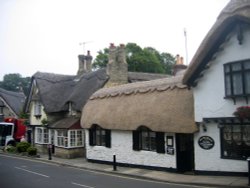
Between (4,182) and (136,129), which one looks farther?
(136,129)

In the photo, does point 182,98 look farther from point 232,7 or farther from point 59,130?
point 59,130

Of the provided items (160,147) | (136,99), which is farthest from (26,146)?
(160,147)

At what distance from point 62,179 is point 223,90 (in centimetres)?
1012

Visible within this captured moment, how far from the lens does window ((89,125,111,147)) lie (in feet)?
81.6

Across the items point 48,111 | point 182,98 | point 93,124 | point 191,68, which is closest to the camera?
point 191,68

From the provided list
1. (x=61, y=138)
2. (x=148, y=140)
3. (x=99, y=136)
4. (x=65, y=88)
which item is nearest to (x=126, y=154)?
(x=148, y=140)

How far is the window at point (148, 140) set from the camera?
2047 centimetres

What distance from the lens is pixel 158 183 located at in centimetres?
1697

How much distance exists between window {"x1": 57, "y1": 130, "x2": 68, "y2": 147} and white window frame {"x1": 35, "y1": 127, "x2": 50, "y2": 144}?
3749mm

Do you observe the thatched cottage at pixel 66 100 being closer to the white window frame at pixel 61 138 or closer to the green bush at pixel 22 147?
the white window frame at pixel 61 138

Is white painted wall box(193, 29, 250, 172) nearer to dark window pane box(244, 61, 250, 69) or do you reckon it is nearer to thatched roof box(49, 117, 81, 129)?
dark window pane box(244, 61, 250, 69)

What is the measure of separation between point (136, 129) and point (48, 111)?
14.7m

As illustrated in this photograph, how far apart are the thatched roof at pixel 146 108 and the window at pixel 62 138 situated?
12.9 ft

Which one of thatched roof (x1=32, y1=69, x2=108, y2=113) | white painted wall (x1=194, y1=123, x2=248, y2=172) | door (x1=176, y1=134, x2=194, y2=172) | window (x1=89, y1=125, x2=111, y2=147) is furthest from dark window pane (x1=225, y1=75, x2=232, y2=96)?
thatched roof (x1=32, y1=69, x2=108, y2=113)
